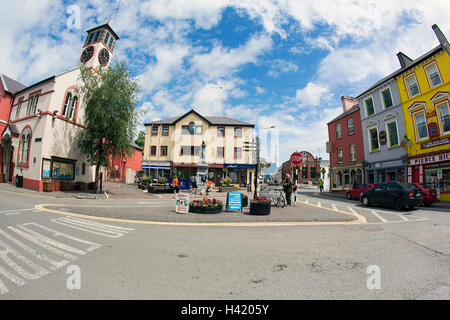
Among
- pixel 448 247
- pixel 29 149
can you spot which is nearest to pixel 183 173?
pixel 29 149

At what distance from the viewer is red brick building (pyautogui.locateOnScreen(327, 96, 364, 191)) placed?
992 inches

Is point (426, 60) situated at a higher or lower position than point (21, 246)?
higher

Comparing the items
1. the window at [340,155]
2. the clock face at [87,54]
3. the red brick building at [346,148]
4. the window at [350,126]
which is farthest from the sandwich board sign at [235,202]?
the clock face at [87,54]

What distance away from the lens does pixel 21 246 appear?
193 inches

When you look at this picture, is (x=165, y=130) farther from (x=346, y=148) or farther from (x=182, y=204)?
(x=346, y=148)

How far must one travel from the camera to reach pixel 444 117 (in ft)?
54.7

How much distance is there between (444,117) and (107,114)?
2953 centimetres

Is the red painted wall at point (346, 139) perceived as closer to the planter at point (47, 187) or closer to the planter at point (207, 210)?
the planter at point (207, 210)

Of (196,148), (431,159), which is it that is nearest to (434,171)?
(431,159)

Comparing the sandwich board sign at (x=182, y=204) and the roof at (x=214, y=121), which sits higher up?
the roof at (x=214, y=121)

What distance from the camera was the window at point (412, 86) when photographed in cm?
1891

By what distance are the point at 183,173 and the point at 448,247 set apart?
31.0m

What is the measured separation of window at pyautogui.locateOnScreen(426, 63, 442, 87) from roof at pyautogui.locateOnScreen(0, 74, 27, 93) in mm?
45333
